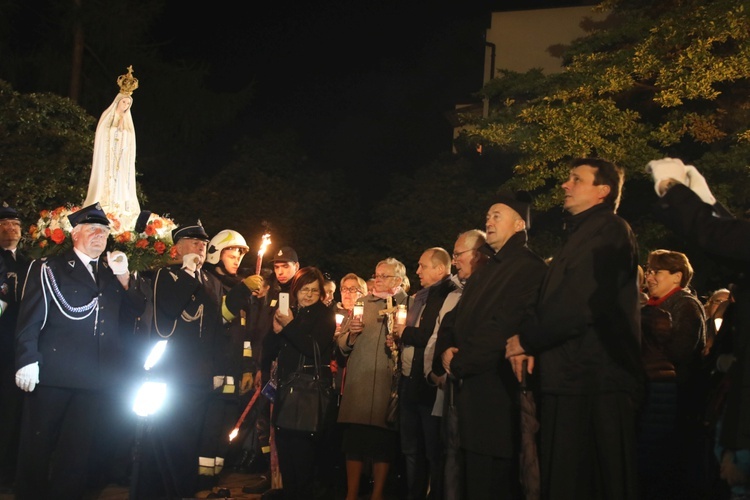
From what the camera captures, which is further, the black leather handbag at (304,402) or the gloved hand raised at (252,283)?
the gloved hand raised at (252,283)

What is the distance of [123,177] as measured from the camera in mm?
11969

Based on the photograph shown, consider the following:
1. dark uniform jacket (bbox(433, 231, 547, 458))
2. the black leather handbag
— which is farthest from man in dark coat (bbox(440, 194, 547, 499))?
the black leather handbag

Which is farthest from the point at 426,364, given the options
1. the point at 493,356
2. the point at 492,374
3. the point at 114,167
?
the point at 114,167

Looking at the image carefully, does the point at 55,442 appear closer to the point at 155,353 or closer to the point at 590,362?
the point at 155,353

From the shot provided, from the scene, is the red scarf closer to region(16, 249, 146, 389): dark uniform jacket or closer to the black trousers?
region(16, 249, 146, 389): dark uniform jacket

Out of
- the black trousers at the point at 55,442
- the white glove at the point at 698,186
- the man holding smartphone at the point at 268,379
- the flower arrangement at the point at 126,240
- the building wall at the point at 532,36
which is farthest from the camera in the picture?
the building wall at the point at 532,36

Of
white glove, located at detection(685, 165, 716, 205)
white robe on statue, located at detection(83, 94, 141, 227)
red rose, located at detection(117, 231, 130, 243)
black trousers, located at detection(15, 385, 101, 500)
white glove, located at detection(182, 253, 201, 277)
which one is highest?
white robe on statue, located at detection(83, 94, 141, 227)

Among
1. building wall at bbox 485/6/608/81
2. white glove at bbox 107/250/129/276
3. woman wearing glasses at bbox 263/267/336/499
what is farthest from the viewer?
building wall at bbox 485/6/608/81

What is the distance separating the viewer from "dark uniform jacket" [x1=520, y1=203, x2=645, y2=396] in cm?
481

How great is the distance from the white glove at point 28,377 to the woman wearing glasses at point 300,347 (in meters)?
2.25

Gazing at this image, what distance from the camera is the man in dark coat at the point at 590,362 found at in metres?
4.74

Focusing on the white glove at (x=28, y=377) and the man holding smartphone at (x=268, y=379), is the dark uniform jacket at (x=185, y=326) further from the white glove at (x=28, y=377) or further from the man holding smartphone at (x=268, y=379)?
the white glove at (x=28, y=377)

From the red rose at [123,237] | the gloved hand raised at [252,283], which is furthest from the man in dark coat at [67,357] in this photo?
the red rose at [123,237]

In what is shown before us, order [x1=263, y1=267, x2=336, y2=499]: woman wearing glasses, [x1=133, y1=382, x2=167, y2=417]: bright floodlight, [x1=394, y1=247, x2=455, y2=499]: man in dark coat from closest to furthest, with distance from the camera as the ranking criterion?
[x1=133, y1=382, x2=167, y2=417]: bright floodlight → [x1=394, y1=247, x2=455, y2=499]: man in dark coat → [x1=263, y1=267, x2=336, y2=499]: woman wearing glasses
